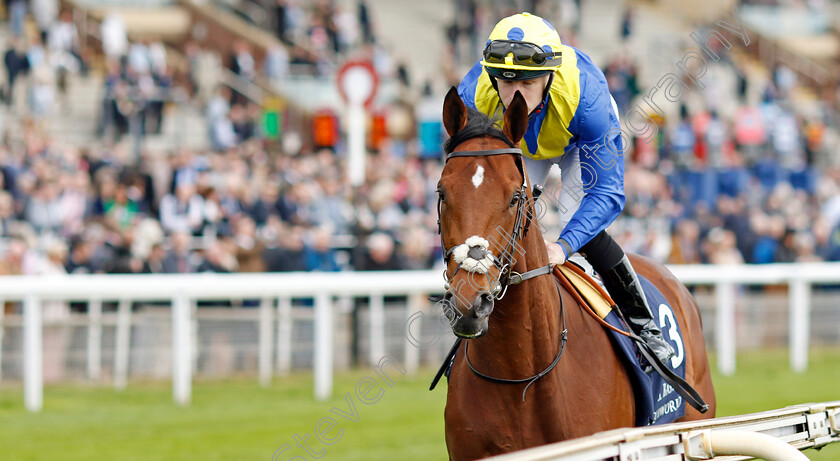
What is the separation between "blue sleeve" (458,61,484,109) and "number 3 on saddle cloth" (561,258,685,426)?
731mm

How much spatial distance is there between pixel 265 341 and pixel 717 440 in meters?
6.24

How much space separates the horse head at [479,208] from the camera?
3127 mm

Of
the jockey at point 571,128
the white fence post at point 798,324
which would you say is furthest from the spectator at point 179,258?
the jockey at point 571,128

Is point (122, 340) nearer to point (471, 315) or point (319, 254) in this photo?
point (319, 254)

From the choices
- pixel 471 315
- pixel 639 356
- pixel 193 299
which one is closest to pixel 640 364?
pixel 639 356

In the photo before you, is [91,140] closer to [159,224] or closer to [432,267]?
[159,224]

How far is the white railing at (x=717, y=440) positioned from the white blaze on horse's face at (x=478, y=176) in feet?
2.72

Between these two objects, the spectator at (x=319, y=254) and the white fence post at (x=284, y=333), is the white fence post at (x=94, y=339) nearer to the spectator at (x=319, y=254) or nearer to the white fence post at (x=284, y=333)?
the white fence post at (x=284, y=333)

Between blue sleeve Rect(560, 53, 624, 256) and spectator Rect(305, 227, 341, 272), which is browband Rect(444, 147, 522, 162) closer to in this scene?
blue sleeve Rect(560, 53, 624, 256)

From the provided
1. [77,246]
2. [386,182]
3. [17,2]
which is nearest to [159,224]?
[77,246]

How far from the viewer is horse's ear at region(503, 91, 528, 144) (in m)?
3.52

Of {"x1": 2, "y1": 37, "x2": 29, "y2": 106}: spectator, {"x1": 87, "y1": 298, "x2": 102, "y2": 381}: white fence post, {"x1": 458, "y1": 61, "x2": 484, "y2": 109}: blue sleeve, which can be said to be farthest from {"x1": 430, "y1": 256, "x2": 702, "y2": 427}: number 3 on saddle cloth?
{"x1": 2, "y1": 37, "x2": 29, "y2": 106}: spectator

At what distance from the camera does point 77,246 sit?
10188 mm

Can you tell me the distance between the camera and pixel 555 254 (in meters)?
3.79
